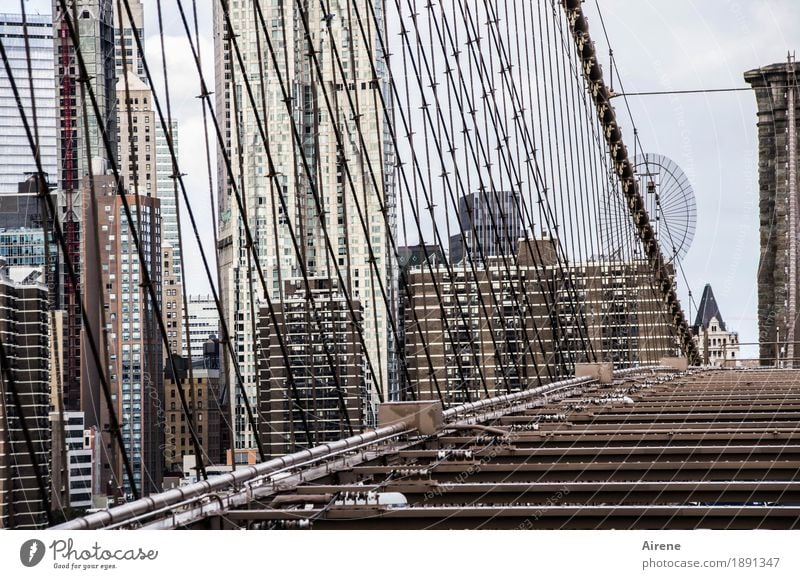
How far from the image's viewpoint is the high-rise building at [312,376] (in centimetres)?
681

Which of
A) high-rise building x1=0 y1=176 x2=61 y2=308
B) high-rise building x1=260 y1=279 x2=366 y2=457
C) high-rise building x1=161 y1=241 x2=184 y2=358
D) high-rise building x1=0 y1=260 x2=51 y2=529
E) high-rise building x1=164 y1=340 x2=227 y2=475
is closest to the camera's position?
high-rise building x1=260 y1=279 x2=366 y2=457

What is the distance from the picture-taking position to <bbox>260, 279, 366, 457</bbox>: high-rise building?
22.3 ft

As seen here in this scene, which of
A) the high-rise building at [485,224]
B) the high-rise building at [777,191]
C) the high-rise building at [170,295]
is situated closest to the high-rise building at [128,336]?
the high-rise building at [170,295]

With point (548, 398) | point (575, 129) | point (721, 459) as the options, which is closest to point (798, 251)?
point (575, 129)

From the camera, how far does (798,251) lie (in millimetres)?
27750

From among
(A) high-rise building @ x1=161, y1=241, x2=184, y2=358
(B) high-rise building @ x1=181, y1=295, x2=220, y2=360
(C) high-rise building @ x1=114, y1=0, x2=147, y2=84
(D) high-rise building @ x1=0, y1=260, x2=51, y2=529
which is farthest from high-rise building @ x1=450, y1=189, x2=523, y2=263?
(B) high-rise building @ x1=181, y1=295, x2=220, y2=360

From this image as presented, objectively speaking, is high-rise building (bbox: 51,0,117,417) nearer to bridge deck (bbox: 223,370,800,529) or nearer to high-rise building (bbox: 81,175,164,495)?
high-rise building (bbox: 81,175,164,495)

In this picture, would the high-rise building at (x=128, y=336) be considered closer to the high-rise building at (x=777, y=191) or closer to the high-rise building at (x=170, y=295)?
the high-rise building at (x=170, y=295)

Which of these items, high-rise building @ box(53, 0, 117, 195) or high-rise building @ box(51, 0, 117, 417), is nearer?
high-rise building @ box(51, 0, 117, 417)

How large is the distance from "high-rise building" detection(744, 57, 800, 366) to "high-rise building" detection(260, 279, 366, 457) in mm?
8747

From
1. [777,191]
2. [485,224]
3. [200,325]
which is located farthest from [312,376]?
[200,325]

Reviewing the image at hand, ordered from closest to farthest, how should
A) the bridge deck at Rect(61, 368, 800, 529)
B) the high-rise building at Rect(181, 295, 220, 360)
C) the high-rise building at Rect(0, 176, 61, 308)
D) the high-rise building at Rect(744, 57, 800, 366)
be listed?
1. the bridge deck at Rect(61, 368, 800, 529)
2. the high-rise building at Rect(0, 176, 61, 308)
3. the high-rise building at Rect(744, 57, 800, 366)
4. the high-rise building at Rect(181, 295, 220, 360)

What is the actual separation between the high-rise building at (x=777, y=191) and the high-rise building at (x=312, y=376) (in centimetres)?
875
